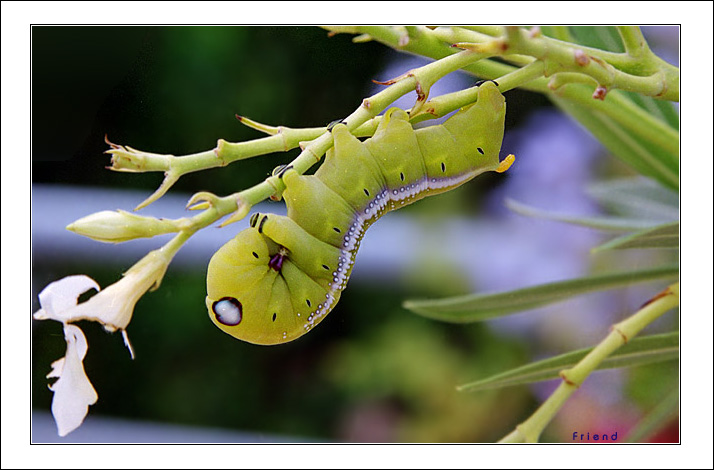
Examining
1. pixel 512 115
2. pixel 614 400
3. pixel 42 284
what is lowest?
pixel 614 400

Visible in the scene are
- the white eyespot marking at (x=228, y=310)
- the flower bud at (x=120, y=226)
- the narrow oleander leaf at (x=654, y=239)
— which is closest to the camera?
the flower bud at (x=120, y=226)

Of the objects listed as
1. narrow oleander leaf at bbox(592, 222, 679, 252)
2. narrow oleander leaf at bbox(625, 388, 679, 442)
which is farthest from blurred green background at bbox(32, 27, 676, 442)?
narrow oleander leaf at bbox(592, 222, 679, 252)

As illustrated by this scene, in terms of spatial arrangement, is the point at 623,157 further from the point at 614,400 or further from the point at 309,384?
the point at 309,384

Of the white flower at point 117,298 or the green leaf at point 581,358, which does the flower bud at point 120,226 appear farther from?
the green leaf at point 581,358

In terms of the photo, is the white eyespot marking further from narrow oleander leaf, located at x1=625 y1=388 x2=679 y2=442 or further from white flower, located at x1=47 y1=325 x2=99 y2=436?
narrow oleander leaf, located at x1=625 y1=388 x2=679 y2=442

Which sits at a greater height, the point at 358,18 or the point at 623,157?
the point at 358,18

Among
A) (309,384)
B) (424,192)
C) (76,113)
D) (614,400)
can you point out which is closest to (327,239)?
(424,192)

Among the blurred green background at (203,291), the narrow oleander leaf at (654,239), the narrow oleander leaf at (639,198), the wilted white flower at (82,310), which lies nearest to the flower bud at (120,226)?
the wilted white flower at (82,310)
